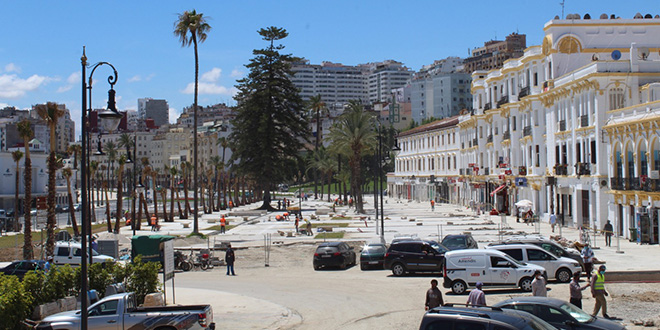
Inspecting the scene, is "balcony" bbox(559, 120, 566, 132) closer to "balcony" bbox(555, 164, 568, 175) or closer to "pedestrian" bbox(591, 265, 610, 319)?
"balcony" bbox(555, 164, 568, 175)

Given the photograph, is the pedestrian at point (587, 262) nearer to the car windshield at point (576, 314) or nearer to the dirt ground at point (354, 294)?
the dirt ground at point (354, 294)

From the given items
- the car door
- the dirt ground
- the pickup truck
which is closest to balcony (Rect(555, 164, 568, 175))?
the dirt ground

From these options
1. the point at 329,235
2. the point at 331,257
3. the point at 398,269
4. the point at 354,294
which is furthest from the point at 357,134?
the point at 354,294

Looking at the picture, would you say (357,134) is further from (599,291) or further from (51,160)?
(599,291)

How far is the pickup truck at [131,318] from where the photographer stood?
14.8m

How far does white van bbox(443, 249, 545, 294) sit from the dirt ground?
420 mm

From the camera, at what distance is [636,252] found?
3253 cm

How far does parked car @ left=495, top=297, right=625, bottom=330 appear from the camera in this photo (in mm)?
13742

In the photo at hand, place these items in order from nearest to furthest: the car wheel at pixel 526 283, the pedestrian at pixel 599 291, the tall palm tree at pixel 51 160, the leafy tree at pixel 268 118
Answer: the pedestrian at pixel 599 291
the car wheel at pixel 526 283
the tall palm tree at pixel 51 160
the leafy tree at pixel 268 118

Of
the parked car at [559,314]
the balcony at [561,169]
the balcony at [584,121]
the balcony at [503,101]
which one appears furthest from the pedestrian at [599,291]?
the balcony at [503,101]

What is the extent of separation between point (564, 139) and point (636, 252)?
18212 mm

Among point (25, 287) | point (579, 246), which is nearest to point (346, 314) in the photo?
point (25, 287)

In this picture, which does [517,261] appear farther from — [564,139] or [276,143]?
[276,143]

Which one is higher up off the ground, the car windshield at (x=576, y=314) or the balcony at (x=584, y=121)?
the balcony at (x=584, y=121)
